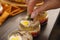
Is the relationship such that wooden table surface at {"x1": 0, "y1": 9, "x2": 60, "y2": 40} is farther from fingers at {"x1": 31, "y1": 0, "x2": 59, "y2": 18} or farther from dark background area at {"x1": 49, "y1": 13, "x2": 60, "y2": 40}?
fingers at {"x1": 31, "y1": 0, "x2": 59, "y2": 18}

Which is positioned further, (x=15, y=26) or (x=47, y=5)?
(x=15, y=26)

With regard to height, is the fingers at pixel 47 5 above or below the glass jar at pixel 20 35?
above

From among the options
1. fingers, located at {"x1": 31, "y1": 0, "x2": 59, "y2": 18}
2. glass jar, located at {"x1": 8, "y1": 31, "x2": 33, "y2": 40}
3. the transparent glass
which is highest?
fingers, located at {"x1": 31, "y1": 0, "x2": 59, "y2": 18}

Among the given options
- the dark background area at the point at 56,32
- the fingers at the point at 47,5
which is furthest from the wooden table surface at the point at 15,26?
the fingers at the point at 47,5

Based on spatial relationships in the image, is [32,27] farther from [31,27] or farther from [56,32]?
[56,32]

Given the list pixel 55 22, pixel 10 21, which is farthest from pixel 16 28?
pixel 55 22

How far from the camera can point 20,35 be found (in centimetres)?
59

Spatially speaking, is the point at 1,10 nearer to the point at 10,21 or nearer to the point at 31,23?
the point at 10,21

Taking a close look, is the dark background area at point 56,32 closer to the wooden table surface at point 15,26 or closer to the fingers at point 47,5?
the wooden table surface at point 15,26

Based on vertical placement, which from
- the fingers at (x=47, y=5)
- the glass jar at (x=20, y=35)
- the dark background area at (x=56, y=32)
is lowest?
the dark background area at (x=56, y=32)

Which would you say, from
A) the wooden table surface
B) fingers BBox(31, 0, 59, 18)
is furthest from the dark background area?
fingers BBox(31, 0, 59, 18)

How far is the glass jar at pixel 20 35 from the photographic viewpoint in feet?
1.90

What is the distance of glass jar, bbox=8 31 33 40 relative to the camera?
0.58 metres

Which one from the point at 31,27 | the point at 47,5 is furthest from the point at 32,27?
the point at 47,5
